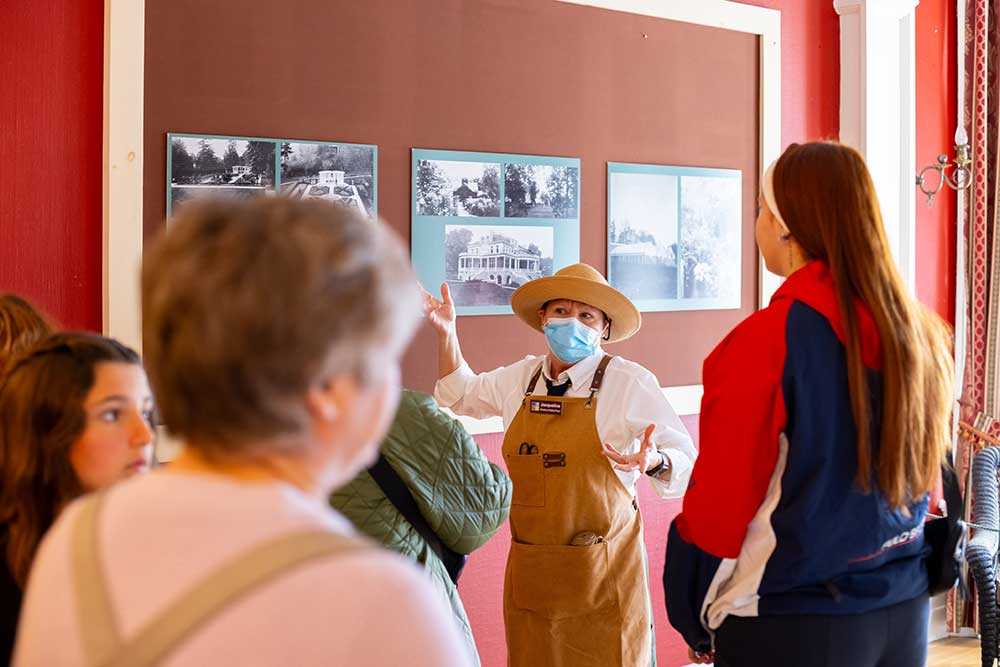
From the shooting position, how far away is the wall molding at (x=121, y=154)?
8.72 feet

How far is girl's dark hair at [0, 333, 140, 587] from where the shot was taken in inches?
58.0

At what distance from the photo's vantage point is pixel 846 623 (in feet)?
6.15

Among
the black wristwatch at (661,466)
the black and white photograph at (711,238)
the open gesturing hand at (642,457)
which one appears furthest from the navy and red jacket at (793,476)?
the black and white photograph at (711,238)

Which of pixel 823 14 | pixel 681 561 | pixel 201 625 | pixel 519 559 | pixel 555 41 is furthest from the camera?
pixel 823 14

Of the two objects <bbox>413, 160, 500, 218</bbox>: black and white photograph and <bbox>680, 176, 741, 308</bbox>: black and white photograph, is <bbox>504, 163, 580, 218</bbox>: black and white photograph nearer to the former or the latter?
<bbox>413, 160, 500, 218</bbox>: black and white photograph

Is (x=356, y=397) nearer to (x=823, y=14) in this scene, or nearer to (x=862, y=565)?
(x=862, y=565)

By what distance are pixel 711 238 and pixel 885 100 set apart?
102 cm

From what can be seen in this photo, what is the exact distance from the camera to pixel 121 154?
8.77 feet

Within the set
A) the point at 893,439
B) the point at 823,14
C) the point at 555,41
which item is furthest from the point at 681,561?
the point at 823,14

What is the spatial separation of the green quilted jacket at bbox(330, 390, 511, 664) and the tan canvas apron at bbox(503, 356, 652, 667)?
537 mm

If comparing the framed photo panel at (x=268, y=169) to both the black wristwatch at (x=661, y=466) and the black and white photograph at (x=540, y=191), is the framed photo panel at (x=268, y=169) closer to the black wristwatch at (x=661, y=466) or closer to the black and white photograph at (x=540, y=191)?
the black and white photograph at (x=540, y=191)

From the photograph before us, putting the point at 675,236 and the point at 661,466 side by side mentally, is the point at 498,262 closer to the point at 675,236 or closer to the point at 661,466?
the point at 675,236

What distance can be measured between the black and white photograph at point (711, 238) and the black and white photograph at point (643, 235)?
2.2 inches

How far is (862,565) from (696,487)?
1.02 feet
